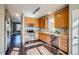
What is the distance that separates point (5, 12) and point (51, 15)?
1157 mm

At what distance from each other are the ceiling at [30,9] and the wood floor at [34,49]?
28.9 inches

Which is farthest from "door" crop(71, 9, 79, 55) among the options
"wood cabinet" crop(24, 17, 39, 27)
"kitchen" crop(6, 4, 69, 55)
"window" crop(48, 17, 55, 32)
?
"wood cabinet" crop(24, 17, 39, 27)

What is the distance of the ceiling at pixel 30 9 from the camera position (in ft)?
8.05

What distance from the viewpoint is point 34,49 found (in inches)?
106

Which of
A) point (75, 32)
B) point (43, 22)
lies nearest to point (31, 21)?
point (43, 22)

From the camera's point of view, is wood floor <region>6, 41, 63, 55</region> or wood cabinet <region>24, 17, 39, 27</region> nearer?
wood floor <region>6, 41, 63, 55</region>

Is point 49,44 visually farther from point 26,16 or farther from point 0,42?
point 0,42

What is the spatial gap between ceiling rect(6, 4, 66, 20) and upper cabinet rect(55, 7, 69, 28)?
5.5 inches

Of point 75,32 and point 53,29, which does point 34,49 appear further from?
point 75,32

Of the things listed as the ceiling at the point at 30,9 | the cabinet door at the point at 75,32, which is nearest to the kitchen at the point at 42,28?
the ceiling at the point at 30,9

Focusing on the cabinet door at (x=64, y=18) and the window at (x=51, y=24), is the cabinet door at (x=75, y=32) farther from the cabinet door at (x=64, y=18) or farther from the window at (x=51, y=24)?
the window at (x=51, y=24)

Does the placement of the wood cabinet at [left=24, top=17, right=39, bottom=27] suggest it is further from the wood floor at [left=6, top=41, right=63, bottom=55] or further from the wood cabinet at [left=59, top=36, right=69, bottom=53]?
the wood cabinet at [left=59, top=36, right=69, bottom=53]

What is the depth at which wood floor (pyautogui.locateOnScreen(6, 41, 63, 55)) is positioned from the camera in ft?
8.39

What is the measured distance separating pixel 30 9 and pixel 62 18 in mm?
843
